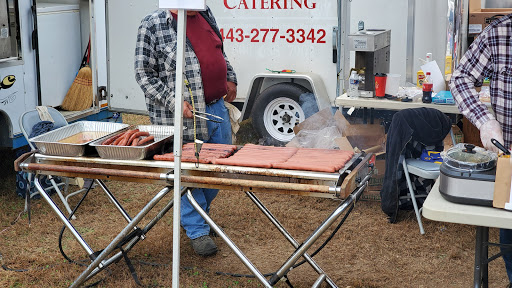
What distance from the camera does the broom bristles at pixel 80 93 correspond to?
6922 mm

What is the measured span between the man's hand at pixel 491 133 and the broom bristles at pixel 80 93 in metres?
4.87

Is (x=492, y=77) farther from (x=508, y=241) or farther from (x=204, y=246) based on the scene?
(x=204, y=246)

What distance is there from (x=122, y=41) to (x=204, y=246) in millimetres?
3115

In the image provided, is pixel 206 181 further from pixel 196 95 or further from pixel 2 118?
pixel 2 118

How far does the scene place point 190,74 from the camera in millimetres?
4527

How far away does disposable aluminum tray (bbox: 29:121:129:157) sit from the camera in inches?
152

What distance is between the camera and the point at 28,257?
4926 mm

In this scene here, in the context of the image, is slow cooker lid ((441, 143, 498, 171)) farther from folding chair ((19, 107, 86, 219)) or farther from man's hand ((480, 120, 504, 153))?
folding chair ((19, 107, 86, 219))

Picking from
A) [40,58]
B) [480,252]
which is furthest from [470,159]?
[40,58]

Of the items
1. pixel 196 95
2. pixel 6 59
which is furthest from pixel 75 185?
pixel 196 95

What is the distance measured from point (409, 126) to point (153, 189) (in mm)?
2785

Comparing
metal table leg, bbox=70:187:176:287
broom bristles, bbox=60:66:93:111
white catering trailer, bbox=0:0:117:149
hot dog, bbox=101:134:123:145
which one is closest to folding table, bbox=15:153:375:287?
metal table leg, bbox=70:187:176:287

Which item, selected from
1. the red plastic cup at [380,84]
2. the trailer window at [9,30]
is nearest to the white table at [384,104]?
the red plastic cup at [380,84]

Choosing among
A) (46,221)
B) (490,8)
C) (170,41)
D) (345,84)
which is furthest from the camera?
(490,8)
